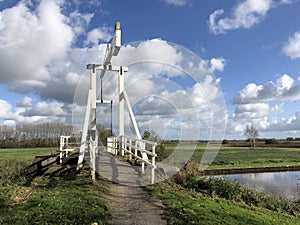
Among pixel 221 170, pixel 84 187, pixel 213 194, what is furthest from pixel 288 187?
pixel 84 187

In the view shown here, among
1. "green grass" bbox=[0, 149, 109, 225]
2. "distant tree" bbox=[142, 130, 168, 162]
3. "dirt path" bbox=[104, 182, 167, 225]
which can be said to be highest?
"distant tree" bbox=[142, 130, 168, 162]

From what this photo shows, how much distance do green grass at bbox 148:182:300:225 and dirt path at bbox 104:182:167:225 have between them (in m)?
0.24

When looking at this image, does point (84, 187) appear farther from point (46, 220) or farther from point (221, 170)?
point (221, 170)

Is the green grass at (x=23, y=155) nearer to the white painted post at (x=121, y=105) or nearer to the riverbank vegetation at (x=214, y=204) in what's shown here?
the white painted post at (x=121, y=105)

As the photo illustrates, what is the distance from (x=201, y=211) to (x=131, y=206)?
1.54 m

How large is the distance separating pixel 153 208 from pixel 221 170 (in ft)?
59.1

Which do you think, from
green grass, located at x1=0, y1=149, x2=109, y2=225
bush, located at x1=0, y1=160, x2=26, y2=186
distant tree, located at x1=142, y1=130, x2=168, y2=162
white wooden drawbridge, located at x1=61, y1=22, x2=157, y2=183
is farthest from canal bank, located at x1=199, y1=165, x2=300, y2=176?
green grass, located at x1=0, y1=149, x2=109, y2=225

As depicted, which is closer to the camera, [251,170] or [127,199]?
[127,199]

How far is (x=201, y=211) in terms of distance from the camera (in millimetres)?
6156

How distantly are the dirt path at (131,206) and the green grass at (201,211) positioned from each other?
243 millimetres

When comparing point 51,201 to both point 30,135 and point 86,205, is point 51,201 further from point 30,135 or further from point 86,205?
point 30,135

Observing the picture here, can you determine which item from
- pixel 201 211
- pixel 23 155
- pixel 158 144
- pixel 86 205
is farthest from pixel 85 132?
pixel 23 155

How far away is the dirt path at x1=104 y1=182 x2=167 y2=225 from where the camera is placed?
214 inches

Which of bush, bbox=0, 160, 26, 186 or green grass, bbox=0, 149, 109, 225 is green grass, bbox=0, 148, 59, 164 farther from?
green grass, bbox=0, 149, 109, 225
